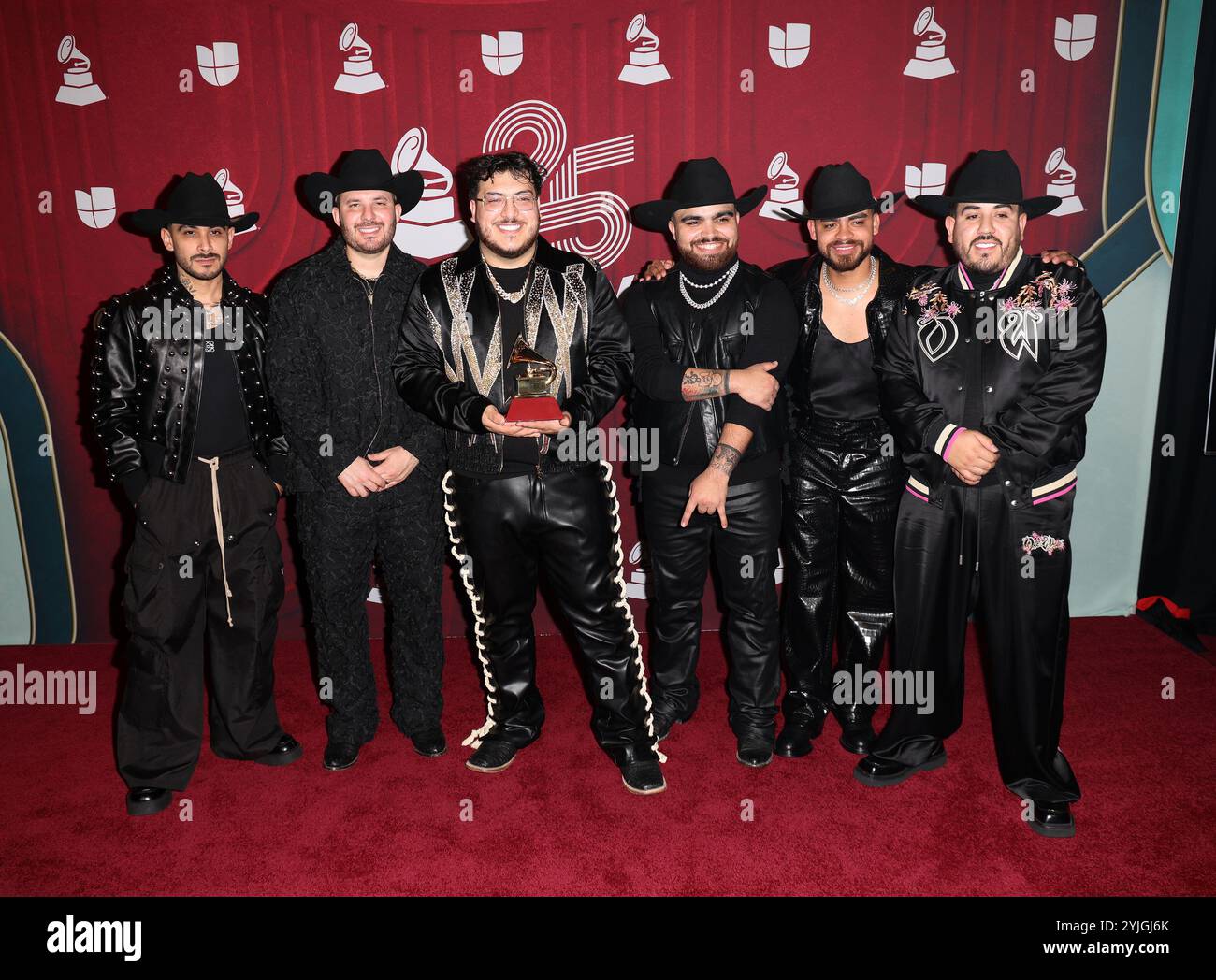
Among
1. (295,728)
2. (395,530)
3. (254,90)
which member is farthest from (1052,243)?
(295,728)

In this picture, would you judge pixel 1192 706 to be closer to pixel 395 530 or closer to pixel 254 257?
pixel 395 530

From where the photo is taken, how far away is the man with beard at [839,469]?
11.1 feet

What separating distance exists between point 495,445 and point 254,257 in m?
2.13

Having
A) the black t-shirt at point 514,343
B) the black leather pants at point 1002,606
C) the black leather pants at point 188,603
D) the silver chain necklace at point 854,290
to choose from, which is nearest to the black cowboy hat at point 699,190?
the silver chain necklace at point 854,290

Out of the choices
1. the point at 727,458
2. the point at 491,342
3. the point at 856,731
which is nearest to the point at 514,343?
the point at 491,342

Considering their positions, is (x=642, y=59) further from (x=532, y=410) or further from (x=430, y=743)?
(x=430, y=743)

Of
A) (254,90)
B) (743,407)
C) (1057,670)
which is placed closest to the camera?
(1057,670)

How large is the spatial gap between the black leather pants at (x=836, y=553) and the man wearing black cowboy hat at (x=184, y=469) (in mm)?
1917

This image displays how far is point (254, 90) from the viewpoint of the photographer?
4414 mm

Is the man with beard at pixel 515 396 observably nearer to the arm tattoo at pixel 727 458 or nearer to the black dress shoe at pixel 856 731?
the arm tattoo at pixel 727 458

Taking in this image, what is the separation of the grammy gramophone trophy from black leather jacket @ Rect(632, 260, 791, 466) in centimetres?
42

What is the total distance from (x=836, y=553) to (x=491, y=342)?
153cm

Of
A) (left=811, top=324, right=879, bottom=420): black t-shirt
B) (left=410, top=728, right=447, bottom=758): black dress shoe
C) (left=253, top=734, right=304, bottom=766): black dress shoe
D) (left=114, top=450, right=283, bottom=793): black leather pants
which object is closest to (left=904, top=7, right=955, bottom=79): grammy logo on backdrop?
(left=811, top=324, right=879, bottom=420): black t-shirt

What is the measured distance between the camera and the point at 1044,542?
9.80ft
